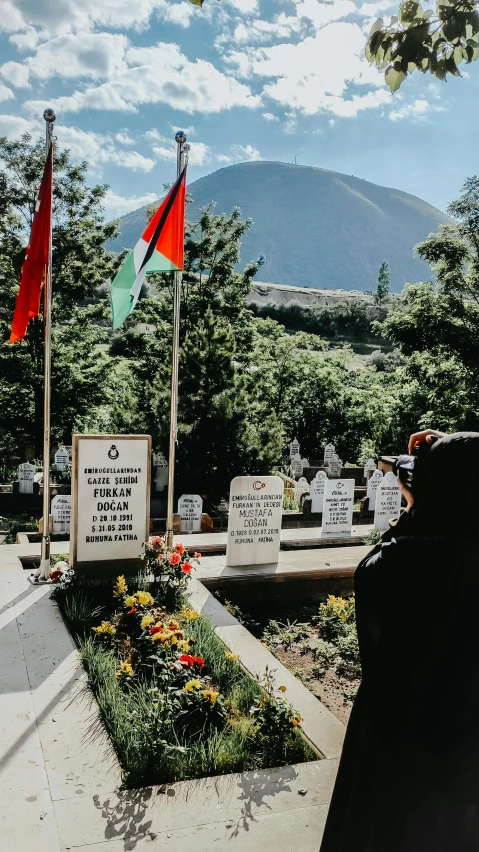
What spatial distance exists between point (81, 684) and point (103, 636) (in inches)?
25.6

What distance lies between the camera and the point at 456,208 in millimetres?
17672

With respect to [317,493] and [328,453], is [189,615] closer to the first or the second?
[317,493]

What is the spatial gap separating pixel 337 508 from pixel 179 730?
18.7ft

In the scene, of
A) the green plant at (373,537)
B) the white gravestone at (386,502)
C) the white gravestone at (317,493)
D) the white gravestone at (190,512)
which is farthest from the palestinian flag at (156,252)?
the white gravestone at (317,493)

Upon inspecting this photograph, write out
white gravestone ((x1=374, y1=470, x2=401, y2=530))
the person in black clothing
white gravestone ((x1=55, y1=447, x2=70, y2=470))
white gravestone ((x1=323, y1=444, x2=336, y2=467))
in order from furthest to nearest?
white gravestone ((x1=323, y1=444, x2=336, y2=467)) → white gravestone ((x1=55, y1=447, x2=70, y2=470)) → white gravestone ((x1=374, y1=470, x2=401, y2=530)) → the person in black clothing

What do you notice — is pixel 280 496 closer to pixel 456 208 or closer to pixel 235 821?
pixel 235 821

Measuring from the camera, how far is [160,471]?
12.5 meters

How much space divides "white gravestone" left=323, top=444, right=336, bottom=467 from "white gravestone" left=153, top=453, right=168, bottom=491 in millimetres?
6734

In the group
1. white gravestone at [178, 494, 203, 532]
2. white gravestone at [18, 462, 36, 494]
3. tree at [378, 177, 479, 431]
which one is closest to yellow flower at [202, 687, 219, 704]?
white gravestone at [178, 494, 203, 532]

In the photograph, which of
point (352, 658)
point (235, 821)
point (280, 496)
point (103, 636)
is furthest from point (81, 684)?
point (280, 496)

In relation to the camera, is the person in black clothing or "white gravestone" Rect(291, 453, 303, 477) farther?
"white gravestone" Rect(291, 453, 303, 477)

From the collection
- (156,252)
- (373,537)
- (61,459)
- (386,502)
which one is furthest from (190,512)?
(61,459)

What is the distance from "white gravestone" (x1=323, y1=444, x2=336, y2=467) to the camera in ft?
59.4

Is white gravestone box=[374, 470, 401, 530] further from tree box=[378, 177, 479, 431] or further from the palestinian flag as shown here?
tree box=[378, 177, 479, 431]
